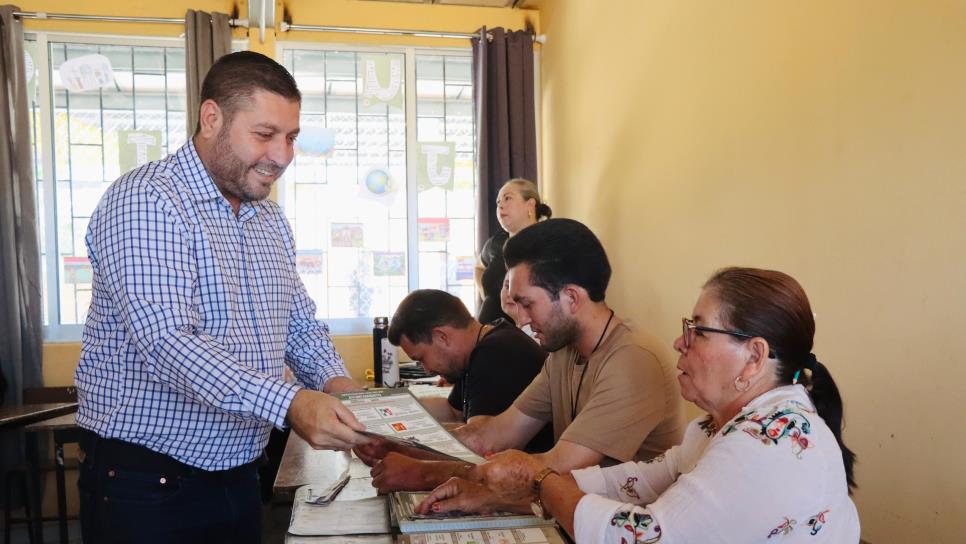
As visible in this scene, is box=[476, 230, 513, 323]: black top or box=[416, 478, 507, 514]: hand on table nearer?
box=[416, 478, 507, 514]: hand on table

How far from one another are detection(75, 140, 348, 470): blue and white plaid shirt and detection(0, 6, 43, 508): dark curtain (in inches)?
137

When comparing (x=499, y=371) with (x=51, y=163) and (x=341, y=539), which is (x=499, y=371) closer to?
(x=341, y=539)

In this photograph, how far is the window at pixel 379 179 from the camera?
5.14 metres

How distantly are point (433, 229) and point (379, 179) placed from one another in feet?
1.64

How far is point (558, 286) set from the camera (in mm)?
1928

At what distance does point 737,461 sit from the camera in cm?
115

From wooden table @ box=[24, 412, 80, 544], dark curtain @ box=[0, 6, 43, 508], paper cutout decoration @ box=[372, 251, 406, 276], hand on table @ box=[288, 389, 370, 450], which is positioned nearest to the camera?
hand on table @ box=[288, 389, 370, 450]

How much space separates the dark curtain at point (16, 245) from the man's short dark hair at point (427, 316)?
301 centimetres

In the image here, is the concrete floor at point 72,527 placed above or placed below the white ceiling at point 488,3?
below

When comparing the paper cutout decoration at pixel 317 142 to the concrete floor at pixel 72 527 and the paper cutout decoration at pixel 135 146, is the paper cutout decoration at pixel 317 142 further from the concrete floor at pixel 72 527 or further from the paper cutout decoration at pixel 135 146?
the concrete floor at pixel 72 527

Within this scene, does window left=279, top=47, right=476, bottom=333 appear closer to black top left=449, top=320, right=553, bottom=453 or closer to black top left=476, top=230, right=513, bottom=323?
black top left=476, top=230, right=513, bottom=323

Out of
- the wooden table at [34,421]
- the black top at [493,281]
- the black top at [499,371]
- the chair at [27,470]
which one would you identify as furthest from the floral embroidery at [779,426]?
the chair at [27,470]

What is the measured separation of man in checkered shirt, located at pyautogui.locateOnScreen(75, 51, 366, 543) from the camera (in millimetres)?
1321

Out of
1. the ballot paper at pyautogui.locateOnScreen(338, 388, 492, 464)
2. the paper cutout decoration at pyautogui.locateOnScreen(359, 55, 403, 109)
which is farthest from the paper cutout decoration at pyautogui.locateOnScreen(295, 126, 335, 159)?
the ballot paper at pyautogui.locateOnScreen(338, 388, 492, 464)
